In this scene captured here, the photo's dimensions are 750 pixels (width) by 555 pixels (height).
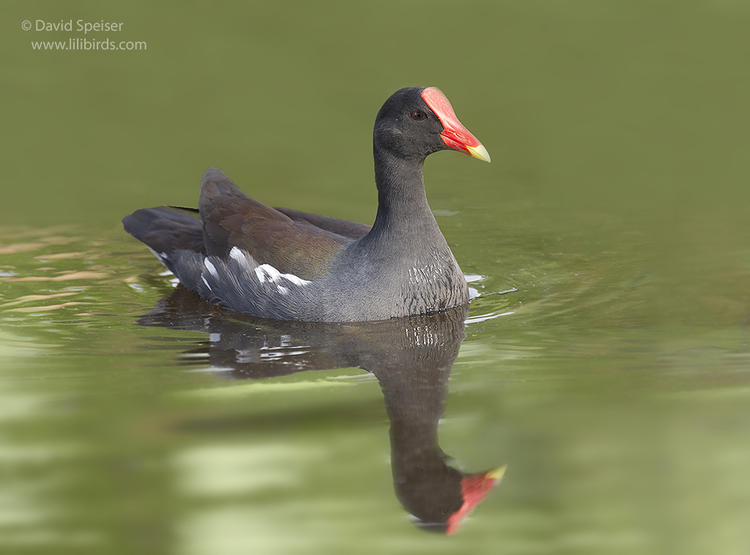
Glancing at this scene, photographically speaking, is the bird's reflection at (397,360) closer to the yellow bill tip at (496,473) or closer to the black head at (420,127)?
the yellow bill tip at (496,473)

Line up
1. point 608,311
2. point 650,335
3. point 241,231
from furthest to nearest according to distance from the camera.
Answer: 1. point 241,231
2. point 608,311
3. point 650,335

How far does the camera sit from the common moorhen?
7961 mm

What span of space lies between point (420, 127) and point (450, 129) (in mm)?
219

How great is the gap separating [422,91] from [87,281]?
117 inches

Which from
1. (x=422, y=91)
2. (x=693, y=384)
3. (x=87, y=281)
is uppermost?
(x=422, y=91)

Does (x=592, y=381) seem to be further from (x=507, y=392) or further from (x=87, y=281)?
(x=87, y=281)

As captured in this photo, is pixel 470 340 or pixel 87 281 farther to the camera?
pixel 87 281

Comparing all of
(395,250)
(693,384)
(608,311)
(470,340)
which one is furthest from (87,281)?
(693,384)

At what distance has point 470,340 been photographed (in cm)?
746

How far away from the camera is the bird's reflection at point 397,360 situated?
16.7 feet

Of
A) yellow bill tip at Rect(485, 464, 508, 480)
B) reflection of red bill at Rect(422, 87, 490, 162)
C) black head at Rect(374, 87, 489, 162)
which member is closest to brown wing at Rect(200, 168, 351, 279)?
black head at Rect(374, 87, 489, 162)

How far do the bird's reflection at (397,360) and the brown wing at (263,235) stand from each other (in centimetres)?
42

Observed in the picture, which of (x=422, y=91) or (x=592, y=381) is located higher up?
(x=422, y=91)

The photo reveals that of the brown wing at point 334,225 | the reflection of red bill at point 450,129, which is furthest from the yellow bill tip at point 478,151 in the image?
the brown wing at point 334,225
